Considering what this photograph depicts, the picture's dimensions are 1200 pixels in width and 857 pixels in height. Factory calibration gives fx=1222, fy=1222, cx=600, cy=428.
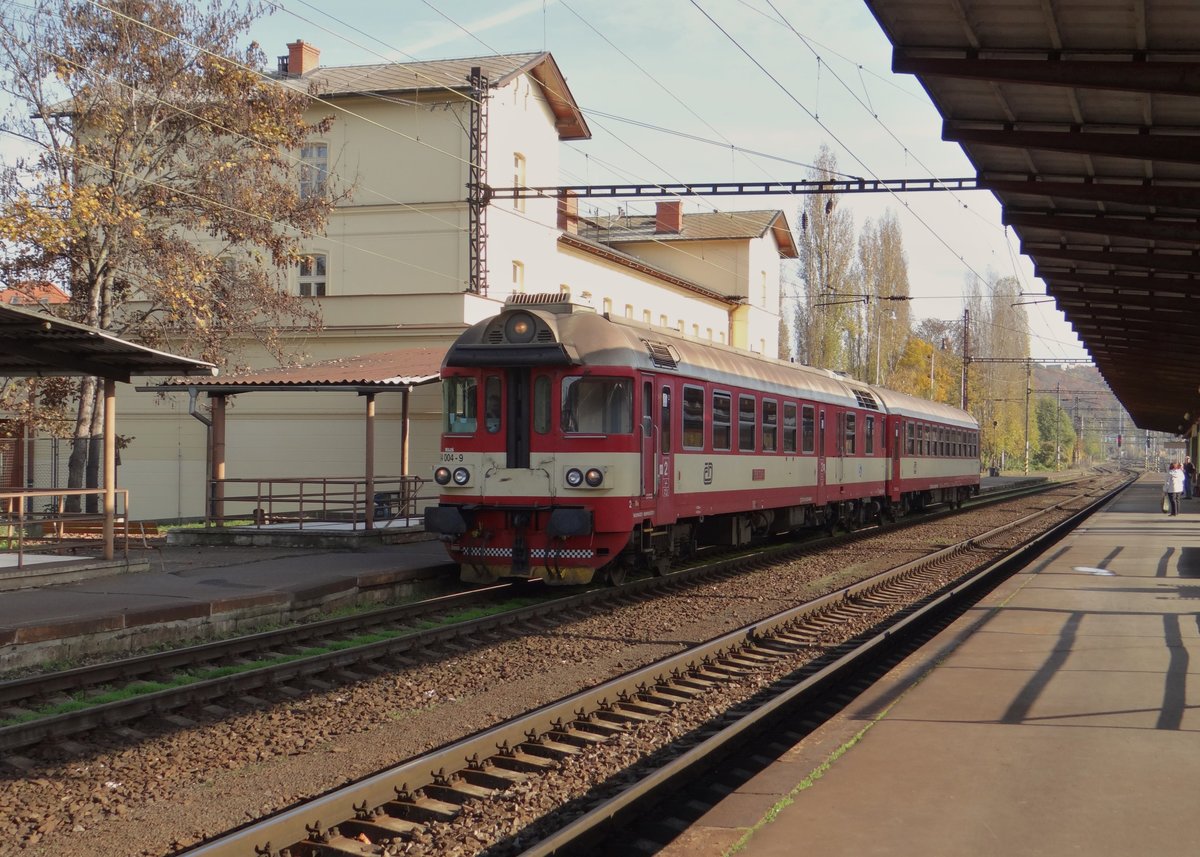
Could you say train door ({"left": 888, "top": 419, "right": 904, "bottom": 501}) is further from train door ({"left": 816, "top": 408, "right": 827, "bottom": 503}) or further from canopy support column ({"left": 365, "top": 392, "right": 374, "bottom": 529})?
canopy support column ({"left": 365, "top": 392, "right": 374, "bottom": 529})

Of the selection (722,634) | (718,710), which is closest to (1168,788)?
(718,710)

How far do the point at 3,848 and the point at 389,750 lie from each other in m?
2.33

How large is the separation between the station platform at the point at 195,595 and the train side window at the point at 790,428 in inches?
Result: 243

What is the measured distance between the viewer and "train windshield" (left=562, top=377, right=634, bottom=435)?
13868 mm

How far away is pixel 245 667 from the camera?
10070 millimetres

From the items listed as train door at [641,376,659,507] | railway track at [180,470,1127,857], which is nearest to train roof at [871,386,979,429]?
train door at [641,376,659,507]

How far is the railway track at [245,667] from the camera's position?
8172 mm

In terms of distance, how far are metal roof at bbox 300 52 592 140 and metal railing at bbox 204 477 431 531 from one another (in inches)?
411

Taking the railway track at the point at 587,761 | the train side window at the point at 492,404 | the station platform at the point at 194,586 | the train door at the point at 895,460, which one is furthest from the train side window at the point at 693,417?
the train door at the point at 895,460

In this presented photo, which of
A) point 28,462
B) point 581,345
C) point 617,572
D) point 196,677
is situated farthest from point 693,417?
point 28,462

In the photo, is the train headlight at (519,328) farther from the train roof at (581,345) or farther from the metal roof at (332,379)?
the metal roof at (332,379)

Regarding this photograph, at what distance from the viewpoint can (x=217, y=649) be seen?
10.3 meters

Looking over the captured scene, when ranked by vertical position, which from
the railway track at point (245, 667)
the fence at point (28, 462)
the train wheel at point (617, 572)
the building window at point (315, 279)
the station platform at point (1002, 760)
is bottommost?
the railway track at point (245, 667)

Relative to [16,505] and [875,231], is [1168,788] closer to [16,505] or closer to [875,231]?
[16,505]
